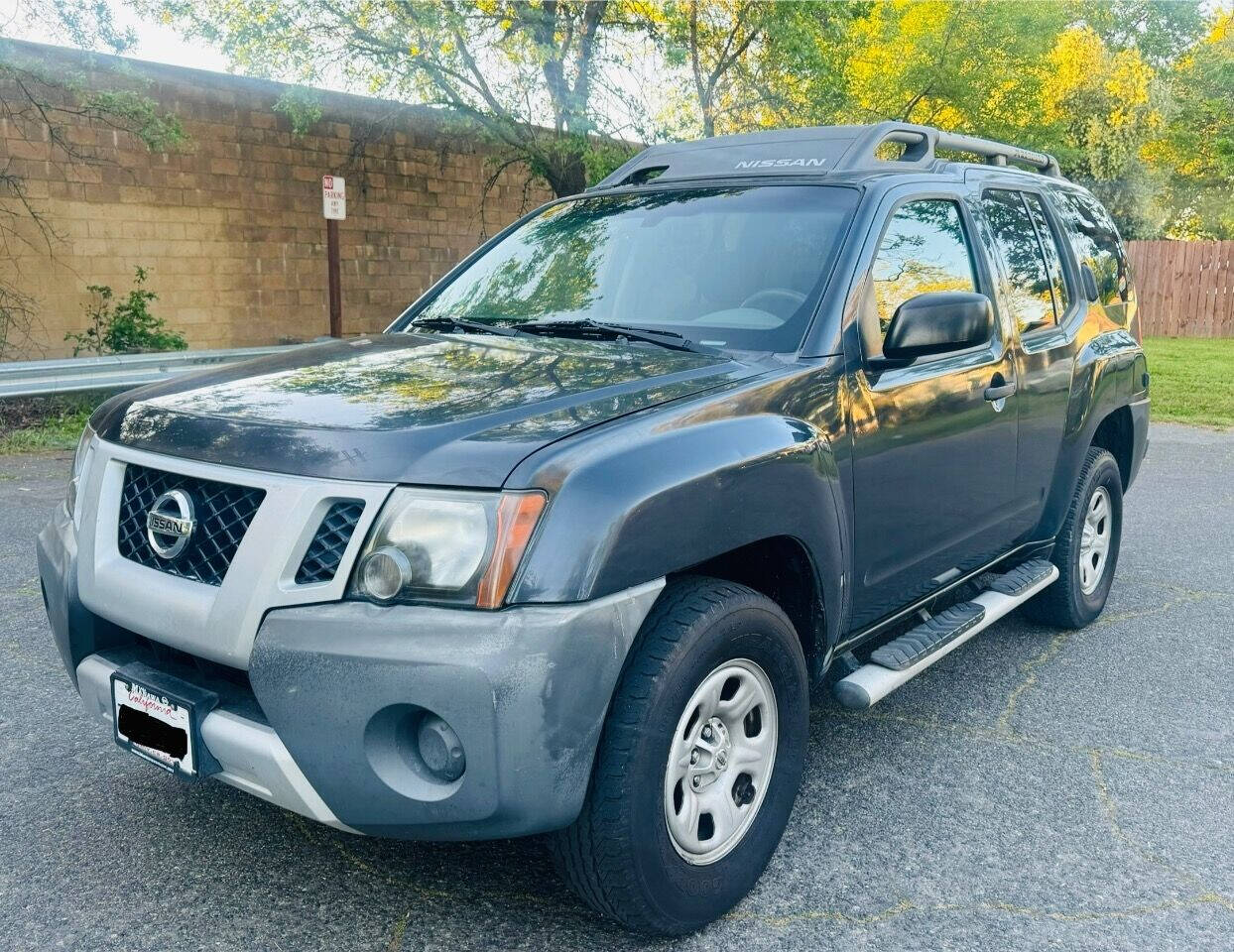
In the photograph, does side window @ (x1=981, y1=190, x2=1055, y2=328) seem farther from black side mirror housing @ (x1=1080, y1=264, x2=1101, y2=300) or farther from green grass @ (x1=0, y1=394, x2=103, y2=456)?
green grass @ (x1=0, y1=394, x2=103, y2=456)

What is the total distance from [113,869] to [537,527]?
1544 mm

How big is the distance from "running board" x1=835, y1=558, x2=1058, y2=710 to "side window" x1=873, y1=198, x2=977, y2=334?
96cm

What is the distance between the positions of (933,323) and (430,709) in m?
1.81

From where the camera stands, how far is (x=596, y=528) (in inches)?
90.3

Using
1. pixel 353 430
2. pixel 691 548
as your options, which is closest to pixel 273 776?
pixel 353 430

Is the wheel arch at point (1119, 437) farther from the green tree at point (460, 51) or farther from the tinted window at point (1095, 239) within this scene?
the green tree at point (460, 51)

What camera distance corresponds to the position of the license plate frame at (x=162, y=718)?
243 centimetres

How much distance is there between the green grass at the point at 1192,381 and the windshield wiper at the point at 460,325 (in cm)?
835

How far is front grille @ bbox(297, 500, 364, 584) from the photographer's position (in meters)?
2.31

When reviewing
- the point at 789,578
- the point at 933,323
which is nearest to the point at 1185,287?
the point at 933,323

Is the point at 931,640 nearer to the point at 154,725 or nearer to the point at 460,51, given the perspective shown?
the point at 154,725

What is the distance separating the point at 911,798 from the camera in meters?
3.37

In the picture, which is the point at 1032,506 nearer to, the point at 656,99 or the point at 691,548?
the point at 691,548

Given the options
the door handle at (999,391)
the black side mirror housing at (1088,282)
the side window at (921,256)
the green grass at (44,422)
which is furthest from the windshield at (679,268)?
the green grass at (44,422)
